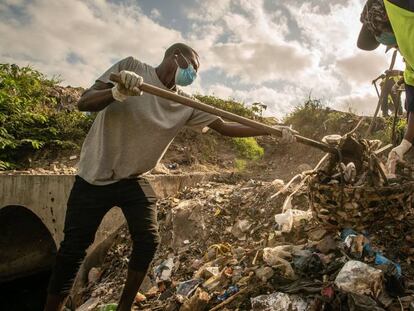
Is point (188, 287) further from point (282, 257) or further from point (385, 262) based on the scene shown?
point (385, 262)

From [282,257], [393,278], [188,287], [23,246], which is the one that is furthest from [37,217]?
[393,278]

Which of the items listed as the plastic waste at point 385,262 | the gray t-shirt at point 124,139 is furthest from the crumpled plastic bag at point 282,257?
the gray t-shirt at point 124,139

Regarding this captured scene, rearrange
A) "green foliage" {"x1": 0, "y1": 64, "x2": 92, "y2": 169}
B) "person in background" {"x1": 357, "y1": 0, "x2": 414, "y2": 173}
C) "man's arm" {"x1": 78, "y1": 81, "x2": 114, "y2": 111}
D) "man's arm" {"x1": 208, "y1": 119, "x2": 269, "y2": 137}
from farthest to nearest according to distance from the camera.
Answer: "green foliage" {"x1": 0, "y1": 64, "x2": 92, "y2": 169} < "man's arm" {"x1": 208, "y1": 119, "x2": 269, "y2": 137} < "man's arm" {"x1": 78, "y1": 81, "x2": 114, "y2": 111} < "person in background" {"x1": 357, "y1": 0, "x2": 414, "y2": 173}

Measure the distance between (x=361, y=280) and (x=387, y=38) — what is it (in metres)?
1.44

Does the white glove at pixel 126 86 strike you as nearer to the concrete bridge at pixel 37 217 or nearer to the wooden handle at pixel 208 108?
the wooden handle at pixel 208 108

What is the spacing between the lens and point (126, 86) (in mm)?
1912

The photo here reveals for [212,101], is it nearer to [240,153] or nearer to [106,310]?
[240,153]

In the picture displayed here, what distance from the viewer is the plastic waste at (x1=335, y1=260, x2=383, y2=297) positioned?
6.07ft

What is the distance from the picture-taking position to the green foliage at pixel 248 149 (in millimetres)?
7707

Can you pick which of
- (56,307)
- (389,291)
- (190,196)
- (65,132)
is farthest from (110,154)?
(65,132)

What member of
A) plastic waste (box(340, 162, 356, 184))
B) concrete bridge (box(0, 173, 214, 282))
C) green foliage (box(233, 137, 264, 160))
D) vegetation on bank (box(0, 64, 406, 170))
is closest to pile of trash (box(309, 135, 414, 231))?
plastic waste (box(340, 162, 356, 184))

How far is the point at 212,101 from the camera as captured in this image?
29.3ft

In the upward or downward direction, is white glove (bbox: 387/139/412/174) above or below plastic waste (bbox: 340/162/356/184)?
above

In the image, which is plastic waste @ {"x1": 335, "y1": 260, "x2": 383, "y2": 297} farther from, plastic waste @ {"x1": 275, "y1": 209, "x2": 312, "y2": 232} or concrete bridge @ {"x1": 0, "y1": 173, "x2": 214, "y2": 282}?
concrete bridge @ {"x1": 0, "y1": 173, "x2": 214, "y2": 282}
